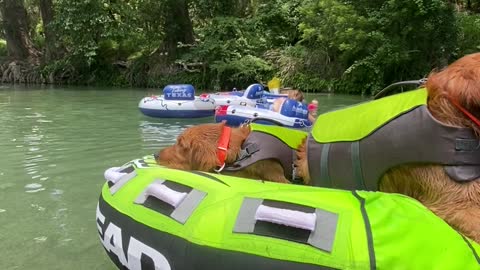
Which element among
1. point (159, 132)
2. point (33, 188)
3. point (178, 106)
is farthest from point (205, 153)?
point (178, 106)

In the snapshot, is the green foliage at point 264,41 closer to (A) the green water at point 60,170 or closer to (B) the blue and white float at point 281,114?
(A) the green water at point 60,170

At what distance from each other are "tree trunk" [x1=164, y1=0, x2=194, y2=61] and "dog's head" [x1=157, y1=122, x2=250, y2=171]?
70.5 feet

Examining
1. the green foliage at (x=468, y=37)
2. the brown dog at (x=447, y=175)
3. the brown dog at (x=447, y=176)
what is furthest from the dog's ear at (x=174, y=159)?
the green foliage at (x=468, y=37)

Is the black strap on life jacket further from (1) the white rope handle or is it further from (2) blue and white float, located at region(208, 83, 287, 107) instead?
(2) blue and white float, located at region(208, 83, 287, 107)

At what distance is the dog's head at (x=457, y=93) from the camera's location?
1.97 metres

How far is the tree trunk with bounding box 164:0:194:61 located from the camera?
77.9ft

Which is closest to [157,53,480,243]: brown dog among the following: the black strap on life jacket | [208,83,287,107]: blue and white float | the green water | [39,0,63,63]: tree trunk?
the black strap on life jacket

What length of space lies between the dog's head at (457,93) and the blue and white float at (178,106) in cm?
983

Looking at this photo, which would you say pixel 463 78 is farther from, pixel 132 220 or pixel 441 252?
pixel 132 220

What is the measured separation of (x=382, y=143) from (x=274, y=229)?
Result: 620mm

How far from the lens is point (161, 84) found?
76.3ft

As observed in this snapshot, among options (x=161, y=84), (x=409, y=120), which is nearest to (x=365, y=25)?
(x=161, y=84)

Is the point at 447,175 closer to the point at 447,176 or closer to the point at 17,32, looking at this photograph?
the point at 447,176

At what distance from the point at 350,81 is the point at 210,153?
16127 millimetres
